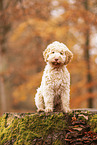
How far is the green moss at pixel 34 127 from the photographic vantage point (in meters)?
3.04

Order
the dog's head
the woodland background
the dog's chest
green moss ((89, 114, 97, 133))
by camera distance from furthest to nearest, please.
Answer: the woodland background
the dog's chest
green moss ((89, 114, 97, 133))
the dog's head

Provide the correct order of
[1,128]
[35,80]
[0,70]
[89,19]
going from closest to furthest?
1. [1,128]
2. [89,19]
3. [35,80]
4. [0,70]

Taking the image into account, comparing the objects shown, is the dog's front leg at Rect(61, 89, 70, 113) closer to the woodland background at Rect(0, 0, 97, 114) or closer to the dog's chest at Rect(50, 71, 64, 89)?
the dog's chest at Rect(50, 71, 64, 89)

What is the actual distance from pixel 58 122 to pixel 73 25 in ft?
19.6

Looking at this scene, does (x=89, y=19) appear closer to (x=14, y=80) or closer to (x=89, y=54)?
(x=89, y=54)

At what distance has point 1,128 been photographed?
3.49m

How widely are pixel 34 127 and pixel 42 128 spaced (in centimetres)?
12

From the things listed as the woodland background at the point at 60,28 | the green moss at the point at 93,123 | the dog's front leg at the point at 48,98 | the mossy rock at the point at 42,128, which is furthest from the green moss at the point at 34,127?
the woodland background at the point at 60,28

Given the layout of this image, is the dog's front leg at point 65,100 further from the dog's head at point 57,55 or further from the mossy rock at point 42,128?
the dog's head at point 57,55

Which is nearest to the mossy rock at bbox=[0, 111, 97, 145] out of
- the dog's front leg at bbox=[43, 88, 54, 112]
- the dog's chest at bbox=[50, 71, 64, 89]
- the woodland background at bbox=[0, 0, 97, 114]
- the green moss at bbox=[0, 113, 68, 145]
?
the green moss at bbox=[0, 113, 68, 145]

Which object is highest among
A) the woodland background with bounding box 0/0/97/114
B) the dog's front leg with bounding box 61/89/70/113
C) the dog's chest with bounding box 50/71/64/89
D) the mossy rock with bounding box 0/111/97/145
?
the woodland background with bounding box 0/0/97/114

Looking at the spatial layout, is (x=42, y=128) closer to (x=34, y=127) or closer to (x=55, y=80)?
(x=34, y=127)

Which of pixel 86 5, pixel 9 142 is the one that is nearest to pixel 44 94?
pixel 9 142

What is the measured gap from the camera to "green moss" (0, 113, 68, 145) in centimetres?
304
